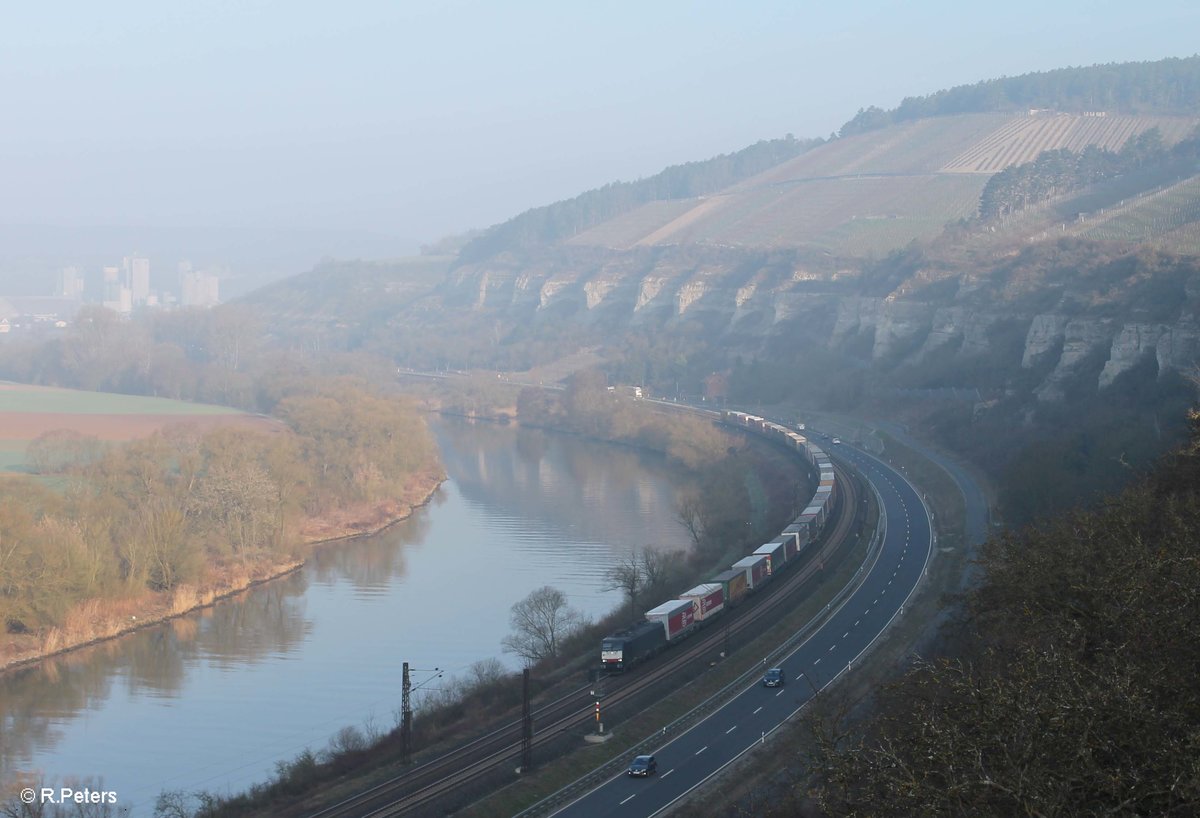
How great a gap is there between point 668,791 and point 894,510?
17467 mm

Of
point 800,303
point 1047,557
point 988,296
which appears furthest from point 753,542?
point 800,303

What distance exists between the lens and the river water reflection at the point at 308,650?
15.9m

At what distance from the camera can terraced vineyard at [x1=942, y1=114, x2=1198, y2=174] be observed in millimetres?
72812

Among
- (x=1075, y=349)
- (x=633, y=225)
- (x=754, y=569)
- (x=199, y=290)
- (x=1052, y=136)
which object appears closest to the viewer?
(x=754, y=569)

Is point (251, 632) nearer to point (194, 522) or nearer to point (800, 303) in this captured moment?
point (194, 522)

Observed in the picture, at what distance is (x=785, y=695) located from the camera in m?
15.8

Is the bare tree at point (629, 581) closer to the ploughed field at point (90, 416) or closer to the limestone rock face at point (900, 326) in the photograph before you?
the ploughed field at point (90, 416)

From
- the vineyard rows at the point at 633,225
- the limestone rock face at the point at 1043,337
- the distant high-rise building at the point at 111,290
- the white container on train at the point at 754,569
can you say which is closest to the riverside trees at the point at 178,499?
the white container on train at the point at 754,569

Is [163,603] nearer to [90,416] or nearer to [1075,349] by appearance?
[90,416]

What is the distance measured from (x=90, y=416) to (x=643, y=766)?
36412mm

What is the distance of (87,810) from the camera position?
41.7 feet

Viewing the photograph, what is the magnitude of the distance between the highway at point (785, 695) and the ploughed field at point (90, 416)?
2248 cm

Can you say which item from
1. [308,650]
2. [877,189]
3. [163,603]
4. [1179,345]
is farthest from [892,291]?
[308,650]

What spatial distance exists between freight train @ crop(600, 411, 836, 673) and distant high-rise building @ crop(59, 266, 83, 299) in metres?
127
